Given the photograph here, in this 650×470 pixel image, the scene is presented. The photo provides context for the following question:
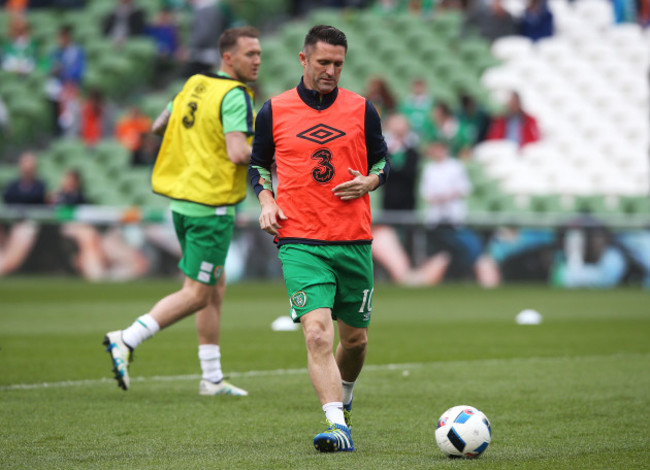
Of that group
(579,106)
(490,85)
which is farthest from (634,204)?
(490,85)

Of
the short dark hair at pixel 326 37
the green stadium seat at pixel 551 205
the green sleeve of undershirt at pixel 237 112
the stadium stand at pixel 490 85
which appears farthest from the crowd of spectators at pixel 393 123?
the short dark hair at pixel 326 37

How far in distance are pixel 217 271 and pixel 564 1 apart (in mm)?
23449

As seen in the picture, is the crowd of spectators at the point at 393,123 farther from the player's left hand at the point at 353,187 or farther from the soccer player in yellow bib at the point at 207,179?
the player's left hand at the point at 353,187

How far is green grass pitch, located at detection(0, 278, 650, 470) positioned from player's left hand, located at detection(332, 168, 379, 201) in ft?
4.48

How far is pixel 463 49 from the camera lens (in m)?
27.1

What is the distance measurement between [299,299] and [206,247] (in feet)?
6.99

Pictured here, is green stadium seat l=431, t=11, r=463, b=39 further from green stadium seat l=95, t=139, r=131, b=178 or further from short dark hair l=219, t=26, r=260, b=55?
short dark hair l=219, t=26, r=260, b=55

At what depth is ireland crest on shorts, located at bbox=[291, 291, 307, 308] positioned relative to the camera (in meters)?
5.92

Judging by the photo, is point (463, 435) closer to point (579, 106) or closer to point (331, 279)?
point (331, 279)

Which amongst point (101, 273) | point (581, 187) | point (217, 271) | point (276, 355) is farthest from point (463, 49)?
point (217, 271)

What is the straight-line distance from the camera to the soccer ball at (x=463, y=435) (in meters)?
5.51

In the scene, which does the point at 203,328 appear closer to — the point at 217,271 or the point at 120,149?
the point at 217,271

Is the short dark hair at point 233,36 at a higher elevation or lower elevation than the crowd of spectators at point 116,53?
higher

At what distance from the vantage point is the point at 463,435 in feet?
18.1
